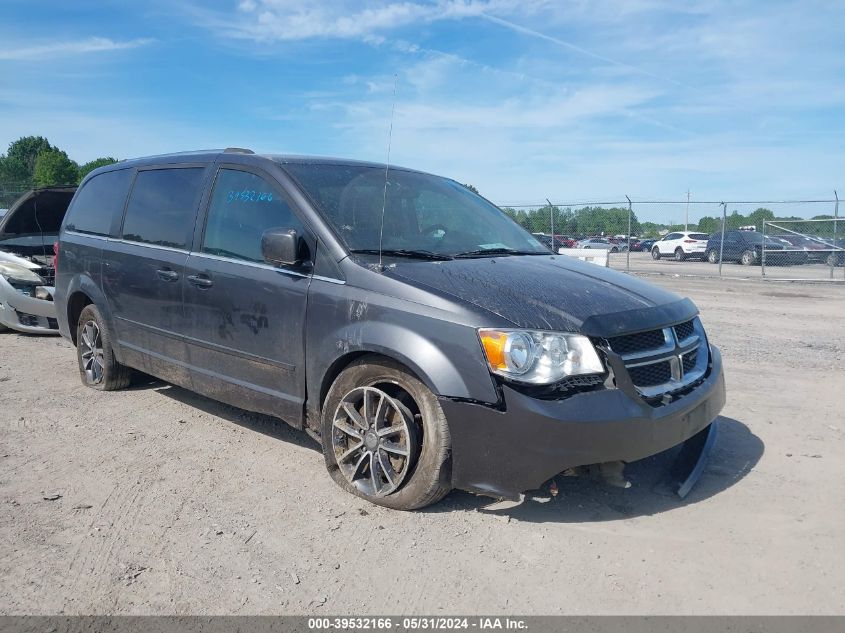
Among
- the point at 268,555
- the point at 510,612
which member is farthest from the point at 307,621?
the point at 510,612

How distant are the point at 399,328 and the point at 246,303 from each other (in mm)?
1190

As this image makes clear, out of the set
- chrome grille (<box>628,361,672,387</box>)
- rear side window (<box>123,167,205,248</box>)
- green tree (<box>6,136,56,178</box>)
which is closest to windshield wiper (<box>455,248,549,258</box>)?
chrome grille (<box>628,361,672,387</box>)

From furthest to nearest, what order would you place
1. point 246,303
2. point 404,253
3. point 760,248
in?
point 760,248 → point 246,303 → point 404,253

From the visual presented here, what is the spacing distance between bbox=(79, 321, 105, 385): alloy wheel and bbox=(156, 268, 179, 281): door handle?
1.25 meters

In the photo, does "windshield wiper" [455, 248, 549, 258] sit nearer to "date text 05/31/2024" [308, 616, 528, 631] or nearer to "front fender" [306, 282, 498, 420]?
"front fender" [306, 282, 498, 420]

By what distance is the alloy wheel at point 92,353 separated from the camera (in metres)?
5.75

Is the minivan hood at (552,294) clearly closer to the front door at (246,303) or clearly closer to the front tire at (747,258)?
the front door at (246,303)

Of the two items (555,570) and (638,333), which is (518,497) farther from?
(638,333)

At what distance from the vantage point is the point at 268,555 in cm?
309

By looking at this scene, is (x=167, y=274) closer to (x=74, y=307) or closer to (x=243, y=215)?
(x=243, y=215)

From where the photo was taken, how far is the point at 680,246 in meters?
30.0

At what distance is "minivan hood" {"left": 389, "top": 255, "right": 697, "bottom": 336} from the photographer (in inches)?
128

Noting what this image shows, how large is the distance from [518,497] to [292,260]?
170 centimetres

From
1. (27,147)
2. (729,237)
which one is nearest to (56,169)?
(27,147)
